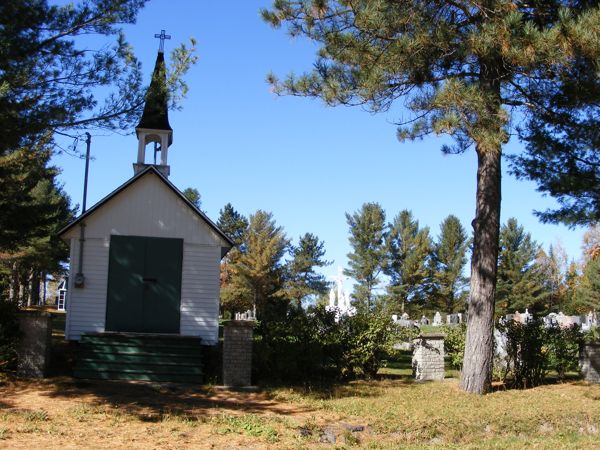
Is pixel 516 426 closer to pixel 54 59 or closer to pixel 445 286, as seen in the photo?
pixel 54 59

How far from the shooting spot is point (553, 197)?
13.4 metres

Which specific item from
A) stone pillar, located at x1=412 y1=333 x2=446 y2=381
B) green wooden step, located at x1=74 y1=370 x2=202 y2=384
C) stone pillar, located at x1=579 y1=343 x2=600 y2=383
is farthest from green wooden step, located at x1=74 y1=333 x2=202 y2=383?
stone pillar, located at x1=579 y1=343 x2=600 y2=383

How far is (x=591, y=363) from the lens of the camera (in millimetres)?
14273

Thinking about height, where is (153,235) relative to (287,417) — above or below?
above

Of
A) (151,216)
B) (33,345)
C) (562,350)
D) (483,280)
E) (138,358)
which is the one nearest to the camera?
(33,345)

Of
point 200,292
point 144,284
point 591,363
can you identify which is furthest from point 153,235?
point 591,363

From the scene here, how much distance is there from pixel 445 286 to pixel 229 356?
152 feet

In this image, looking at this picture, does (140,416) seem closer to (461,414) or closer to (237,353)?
(237,353)

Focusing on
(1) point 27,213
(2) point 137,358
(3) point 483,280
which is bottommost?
(2) point 137,358

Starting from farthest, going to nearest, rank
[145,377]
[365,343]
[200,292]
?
[200,292], [365,343], [145,377]

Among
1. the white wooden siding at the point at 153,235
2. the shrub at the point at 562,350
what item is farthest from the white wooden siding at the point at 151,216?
the shrub at the point at 562,350

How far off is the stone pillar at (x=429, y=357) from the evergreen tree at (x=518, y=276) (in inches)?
1537

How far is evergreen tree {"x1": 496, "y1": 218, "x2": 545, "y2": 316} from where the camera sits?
51812 millimetres

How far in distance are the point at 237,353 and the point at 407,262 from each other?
4538 cm
